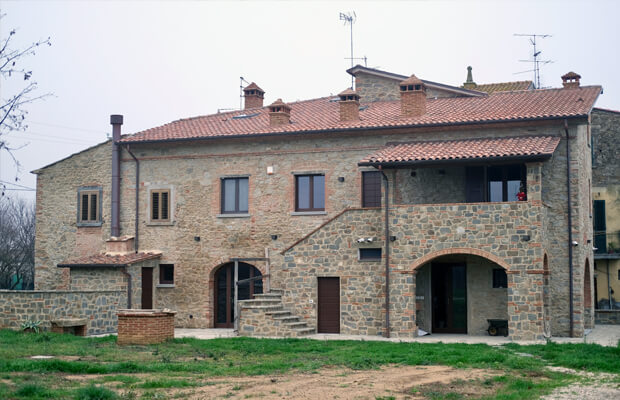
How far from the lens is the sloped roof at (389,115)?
24500 mm

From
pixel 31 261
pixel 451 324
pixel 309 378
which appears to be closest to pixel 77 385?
pixel 309 378

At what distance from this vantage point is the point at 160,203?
28109mm

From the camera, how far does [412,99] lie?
26062 mm

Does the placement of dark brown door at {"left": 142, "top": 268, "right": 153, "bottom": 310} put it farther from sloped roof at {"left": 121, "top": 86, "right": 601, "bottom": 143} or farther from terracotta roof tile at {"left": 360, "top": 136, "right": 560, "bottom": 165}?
terracotta roof tile at {"left": 360, "top": 136, "right": 560, "bottom": 165}

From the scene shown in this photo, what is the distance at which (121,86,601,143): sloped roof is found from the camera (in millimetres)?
24500

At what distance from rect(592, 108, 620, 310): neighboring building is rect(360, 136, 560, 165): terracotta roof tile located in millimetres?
10850

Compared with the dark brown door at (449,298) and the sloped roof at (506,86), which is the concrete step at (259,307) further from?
the sloped roof at (506,86)

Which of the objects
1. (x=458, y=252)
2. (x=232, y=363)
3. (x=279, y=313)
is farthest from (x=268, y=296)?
(x=232, y=363)

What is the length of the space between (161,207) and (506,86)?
47.6ft

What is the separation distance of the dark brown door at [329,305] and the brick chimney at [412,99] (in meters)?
6.09

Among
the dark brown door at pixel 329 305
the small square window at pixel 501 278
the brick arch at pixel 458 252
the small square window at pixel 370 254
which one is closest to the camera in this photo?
the brick arch at pixel 458 252

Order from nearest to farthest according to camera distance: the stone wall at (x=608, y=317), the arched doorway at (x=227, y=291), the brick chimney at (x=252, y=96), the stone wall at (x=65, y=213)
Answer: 1. the arched doorway at (x=227, y=291)
2. the stone wall at (x=65, y=213)
3. the stone wall at (x=608, y=317)
4. the brick chimney at (x=252, y=96)

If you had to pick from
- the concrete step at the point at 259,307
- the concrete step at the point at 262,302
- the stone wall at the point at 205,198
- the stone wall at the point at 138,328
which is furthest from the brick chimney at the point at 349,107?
the stone wall at the point at 138,328

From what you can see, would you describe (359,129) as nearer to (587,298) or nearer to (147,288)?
(147,288)
